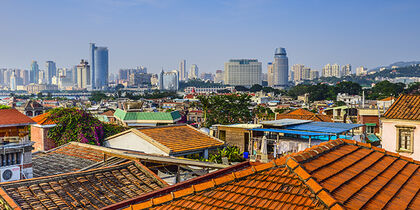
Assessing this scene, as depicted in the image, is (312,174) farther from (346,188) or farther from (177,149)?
(177,149)

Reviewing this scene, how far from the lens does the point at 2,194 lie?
20.2 feet

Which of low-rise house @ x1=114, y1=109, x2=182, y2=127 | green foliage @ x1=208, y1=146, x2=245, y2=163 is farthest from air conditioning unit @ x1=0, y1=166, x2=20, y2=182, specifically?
low-rise house @ x1=114, y1=109, x2=182, y2=127

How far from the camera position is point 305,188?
3.66 metres

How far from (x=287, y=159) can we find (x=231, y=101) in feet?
92.2

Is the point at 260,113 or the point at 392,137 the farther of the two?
the point at 260,113

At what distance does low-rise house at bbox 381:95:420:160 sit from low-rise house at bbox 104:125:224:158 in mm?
6865

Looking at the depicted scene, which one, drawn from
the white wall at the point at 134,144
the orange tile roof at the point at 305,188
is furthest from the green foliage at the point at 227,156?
the orange tile roof at the point at 305,188

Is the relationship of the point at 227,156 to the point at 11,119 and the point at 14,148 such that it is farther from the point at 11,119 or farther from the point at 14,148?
the point at 11,119

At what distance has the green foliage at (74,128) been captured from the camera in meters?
18.3

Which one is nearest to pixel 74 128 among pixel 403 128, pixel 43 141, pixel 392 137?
pixel 43 141

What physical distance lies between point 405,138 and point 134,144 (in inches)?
413

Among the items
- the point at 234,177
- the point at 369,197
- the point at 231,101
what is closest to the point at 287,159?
the point at 234,177

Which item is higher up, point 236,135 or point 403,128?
point 403,128

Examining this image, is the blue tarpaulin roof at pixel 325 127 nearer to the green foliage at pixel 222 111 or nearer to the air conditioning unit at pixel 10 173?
the air conditioning unit at pixel 10 173
